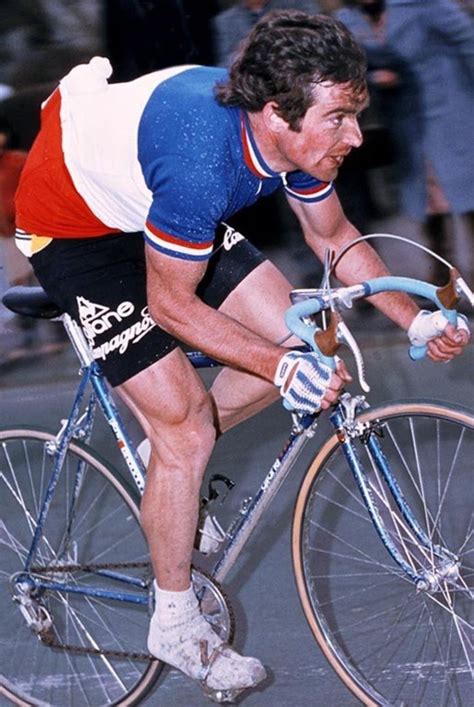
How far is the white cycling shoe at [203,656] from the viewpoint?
4328 mm

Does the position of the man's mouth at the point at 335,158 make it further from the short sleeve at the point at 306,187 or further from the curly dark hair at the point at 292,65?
the short sleeve at the point at 306,187

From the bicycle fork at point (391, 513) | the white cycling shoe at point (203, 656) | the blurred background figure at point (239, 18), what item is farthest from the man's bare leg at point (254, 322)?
the blurred background figure at point (239, 18)

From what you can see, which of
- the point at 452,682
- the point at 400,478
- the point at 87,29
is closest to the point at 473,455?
the point at 400,478

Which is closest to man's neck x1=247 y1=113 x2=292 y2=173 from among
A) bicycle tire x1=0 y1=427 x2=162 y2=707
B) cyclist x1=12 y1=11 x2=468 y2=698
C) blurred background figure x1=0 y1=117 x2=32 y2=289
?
cyclist x1=12 y1=11 x2=468 y2=698

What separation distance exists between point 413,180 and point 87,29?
1.80 meters

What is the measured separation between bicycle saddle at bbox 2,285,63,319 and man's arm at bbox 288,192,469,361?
2.34 ft

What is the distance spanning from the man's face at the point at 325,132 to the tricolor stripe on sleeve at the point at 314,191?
36 centimetres

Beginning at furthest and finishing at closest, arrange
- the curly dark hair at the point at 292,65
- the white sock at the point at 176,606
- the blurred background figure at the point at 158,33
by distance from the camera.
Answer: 1. the blurred background figure at the point at 158,33
2. the white sock at the point at 176,606
3. the curly dark hair at the point at 292,65

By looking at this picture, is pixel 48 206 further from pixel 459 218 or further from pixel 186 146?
pixel 459 218

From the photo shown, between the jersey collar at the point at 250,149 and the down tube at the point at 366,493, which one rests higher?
the jersey collar at the point at 250,149

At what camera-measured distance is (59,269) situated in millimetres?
4336

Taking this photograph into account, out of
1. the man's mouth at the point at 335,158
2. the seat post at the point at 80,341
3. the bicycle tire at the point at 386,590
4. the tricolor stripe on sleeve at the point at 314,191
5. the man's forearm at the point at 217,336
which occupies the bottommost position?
the bicycle tire at the point at 386,590

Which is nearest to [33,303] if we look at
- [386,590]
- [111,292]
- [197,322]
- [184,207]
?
[111,292]

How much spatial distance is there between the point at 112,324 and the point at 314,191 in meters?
0.64
